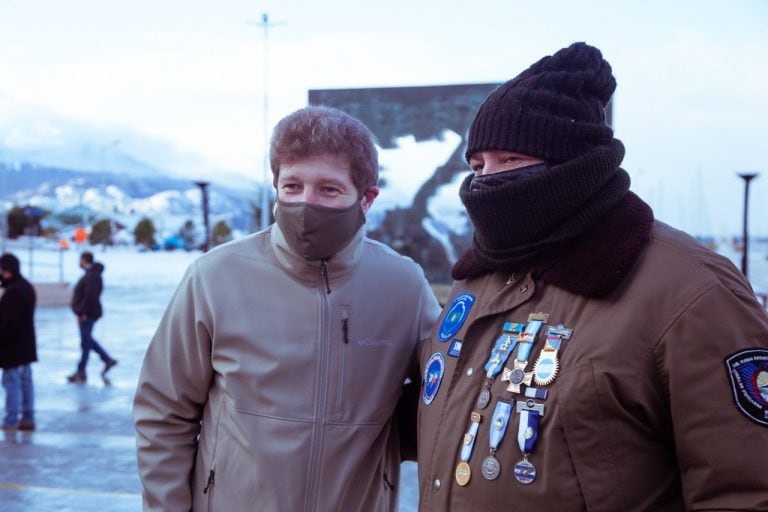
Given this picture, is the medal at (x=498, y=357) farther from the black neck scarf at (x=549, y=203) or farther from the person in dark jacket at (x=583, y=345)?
the black neck scarf at (x=549, y=203)

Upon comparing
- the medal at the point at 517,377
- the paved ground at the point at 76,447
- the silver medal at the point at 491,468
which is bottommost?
the paved ground at the point at 76,447

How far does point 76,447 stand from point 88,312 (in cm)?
411

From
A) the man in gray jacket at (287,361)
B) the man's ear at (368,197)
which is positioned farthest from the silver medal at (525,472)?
the man's ear at (368,197)

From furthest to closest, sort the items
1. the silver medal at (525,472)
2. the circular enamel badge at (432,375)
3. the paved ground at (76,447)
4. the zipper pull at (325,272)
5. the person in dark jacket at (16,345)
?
1. the person in dark jacket at (16,345)
2. the paved ground at (76,447)
3. the zipper pull at (325,272)
4. the circular enamel badge at (432,375)
5. the silver medal at (525,472)

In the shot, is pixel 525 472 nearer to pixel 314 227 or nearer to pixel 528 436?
pixel 528 436

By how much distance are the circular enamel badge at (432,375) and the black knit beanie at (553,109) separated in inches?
21.4

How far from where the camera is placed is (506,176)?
5.64 ft

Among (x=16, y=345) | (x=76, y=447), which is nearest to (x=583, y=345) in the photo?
(x=76, y=447)

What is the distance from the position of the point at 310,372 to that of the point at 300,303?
199mm

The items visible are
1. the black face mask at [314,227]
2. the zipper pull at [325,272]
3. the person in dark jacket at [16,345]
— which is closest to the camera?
the black face mask at [314,227]

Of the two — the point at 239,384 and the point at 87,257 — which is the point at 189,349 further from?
the point at 87,257

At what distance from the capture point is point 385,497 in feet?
7.70

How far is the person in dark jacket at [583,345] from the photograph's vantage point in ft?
4.62

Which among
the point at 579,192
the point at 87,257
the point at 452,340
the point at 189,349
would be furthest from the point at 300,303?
the point at 87,257
